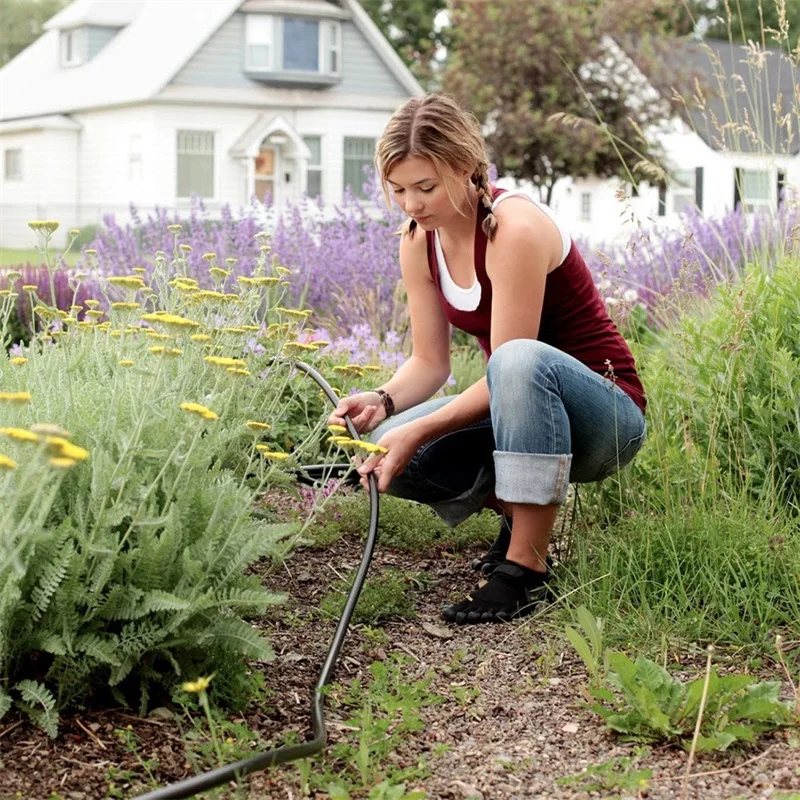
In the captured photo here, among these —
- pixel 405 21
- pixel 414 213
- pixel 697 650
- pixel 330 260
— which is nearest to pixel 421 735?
pixel 697 650

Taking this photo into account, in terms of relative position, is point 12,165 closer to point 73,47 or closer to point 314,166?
point 73,47

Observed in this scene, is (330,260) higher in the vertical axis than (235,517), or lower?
higher

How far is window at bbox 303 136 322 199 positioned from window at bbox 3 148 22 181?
7.95 m

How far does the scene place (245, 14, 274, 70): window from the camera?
2708cm

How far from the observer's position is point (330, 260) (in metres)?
6.53

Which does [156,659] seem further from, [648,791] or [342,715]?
[648,791]

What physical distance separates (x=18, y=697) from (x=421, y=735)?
75 cm

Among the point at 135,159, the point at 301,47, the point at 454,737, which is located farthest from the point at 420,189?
the point at 301,47

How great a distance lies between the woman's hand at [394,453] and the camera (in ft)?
9.11

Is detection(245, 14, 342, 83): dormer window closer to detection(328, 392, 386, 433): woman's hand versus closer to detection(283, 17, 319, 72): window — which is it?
detection(283, 17, 319, 72): window

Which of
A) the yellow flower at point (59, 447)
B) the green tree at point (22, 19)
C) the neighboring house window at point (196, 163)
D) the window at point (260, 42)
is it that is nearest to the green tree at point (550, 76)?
the window at point (260, 42)

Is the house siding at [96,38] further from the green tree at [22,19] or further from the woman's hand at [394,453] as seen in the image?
the woman's hand at [394,453]

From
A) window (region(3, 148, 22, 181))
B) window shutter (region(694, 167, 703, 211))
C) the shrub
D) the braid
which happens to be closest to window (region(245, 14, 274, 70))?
window (region(3, 148, 22, 181))

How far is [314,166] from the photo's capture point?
2739cm
